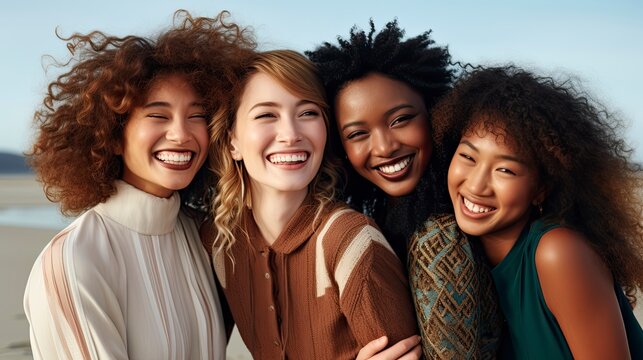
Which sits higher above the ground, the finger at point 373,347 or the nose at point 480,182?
the nose at point 480,182

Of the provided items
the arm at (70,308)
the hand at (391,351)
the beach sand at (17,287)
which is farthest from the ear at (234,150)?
the beach sand at (17,287)

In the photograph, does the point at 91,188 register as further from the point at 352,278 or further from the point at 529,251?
the point at 529,251

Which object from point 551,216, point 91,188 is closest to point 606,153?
point 551,216

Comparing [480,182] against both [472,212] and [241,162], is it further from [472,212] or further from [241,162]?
[241,162]

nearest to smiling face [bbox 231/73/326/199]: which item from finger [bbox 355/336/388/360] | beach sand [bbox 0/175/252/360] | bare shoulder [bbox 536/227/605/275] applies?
finger [bbox 355/336/388/360]

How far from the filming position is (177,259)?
3.34 meters

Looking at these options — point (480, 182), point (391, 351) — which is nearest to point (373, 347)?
point (391, 351)

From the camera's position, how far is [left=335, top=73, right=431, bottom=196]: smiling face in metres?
3.33

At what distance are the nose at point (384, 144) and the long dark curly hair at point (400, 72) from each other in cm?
23

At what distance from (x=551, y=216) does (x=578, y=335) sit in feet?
1.67

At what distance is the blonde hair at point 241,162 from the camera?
335 cm

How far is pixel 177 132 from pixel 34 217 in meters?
16.2

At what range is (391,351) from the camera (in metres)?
2.97

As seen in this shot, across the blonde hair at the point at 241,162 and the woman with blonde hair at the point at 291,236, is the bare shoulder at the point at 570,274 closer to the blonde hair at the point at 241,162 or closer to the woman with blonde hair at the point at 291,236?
the woman with blonde hair at the point at 291,236
